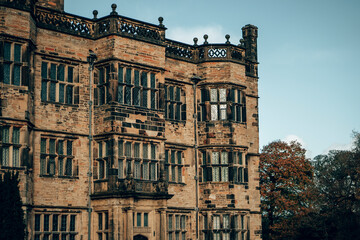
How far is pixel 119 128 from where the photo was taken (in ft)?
96.8

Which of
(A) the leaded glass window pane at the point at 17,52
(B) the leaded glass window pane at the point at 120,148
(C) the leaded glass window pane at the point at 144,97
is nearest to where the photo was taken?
(A) the leaded glass window pane at the point at 17,52

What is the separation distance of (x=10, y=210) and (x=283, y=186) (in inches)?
1330

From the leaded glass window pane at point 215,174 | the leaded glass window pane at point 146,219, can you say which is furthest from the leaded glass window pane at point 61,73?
the leaded glass window pane at point 215,174

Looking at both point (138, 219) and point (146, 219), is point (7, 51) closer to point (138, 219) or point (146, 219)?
point (138, 219)

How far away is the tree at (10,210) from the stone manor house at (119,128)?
1802mm

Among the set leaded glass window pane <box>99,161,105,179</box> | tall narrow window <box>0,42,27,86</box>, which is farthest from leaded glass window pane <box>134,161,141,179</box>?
tall narrow window <box>0,42,27,86</box>

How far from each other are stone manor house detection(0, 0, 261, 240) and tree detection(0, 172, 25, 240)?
5.91ft

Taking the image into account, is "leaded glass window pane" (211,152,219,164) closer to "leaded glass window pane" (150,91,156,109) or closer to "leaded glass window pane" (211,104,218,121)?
"leaded glass window pane" (211,104,218,121)

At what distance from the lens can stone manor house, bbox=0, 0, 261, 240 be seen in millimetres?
27188

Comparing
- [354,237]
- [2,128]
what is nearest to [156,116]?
[2,128]

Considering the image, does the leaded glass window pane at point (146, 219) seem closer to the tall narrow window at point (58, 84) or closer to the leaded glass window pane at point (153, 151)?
the leaded glass window pane at point (153, 151)

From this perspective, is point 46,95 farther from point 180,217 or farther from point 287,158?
point 287,158

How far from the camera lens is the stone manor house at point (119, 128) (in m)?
27.2

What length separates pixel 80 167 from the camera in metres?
29.7
